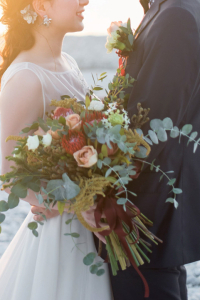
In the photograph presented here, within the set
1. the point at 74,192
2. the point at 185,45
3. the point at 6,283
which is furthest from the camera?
the point at 6,283

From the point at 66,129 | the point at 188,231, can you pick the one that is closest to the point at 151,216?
the point at 188,231

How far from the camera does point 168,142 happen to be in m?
1.36

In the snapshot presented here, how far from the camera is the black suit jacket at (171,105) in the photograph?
3.96 feet

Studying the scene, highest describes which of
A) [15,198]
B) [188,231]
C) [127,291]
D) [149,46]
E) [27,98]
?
[149,46]

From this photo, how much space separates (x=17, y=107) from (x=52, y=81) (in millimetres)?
275

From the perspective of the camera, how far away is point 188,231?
1385mm

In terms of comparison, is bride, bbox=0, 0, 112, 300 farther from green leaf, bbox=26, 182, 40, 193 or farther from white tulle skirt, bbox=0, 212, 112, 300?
green leaf, bbox=26, 182, 40, 193

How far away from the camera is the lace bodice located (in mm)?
1521

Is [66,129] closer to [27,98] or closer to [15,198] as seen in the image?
[15,198]

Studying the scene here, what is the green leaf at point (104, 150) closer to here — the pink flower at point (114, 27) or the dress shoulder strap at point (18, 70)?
the dress shoulder strap at point (18, 70)

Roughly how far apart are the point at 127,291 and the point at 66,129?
2.62 feet

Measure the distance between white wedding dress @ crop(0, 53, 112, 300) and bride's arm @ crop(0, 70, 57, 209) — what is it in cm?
5

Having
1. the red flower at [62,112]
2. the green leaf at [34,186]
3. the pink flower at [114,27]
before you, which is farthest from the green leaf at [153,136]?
the pink flower at [114,27]

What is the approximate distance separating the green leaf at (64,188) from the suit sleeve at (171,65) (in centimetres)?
43
